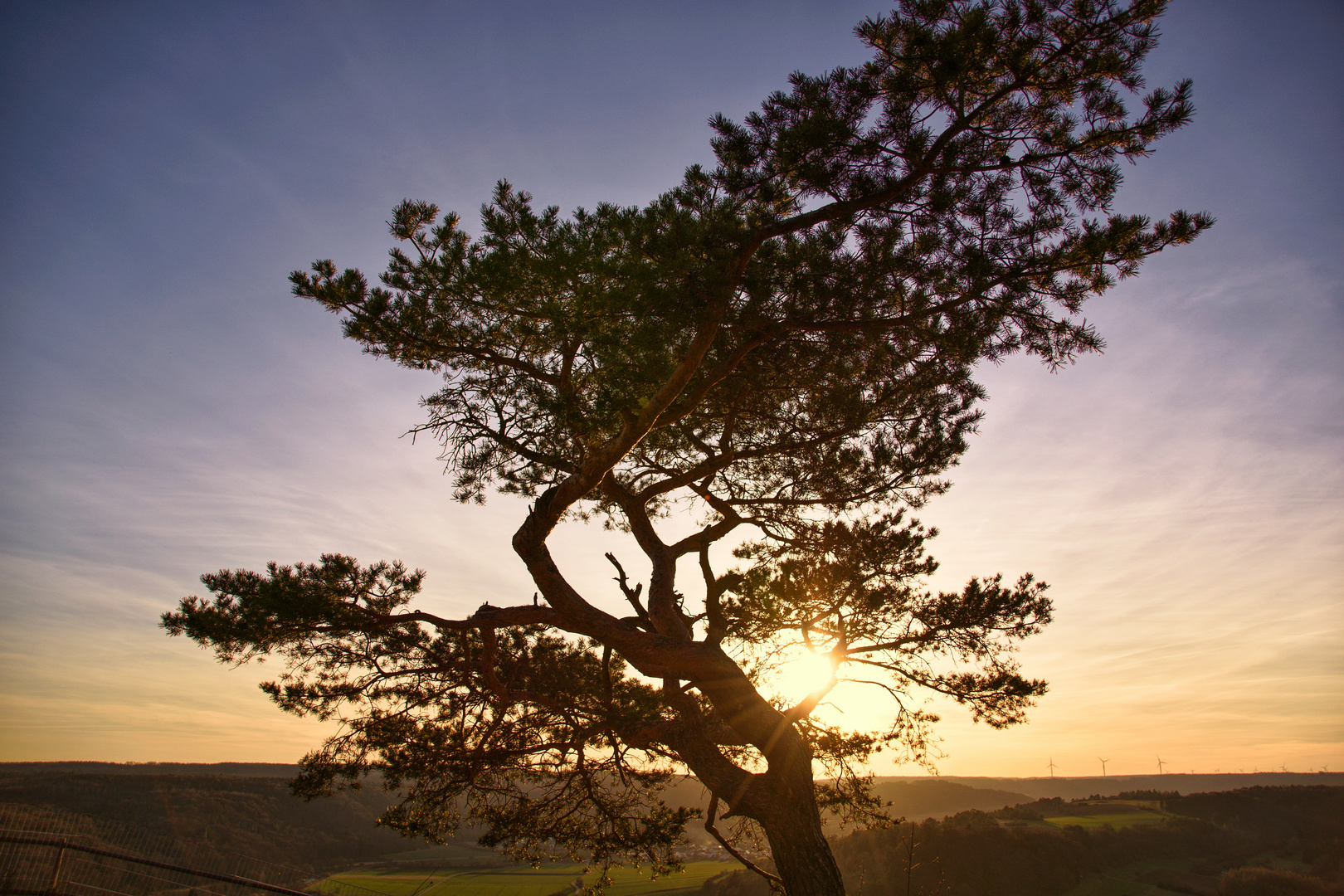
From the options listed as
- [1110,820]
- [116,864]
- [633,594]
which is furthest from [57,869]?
→ [1110,820]

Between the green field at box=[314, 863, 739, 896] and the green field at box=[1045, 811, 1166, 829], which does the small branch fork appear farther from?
the green field at box=[1045, 811, 1166, 829]

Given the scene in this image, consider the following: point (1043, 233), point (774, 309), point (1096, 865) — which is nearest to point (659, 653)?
point (774, 309)

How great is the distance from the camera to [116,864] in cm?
3078

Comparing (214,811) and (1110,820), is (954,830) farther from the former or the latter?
(214,811)

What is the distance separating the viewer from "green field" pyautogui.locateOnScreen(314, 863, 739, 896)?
135 feet

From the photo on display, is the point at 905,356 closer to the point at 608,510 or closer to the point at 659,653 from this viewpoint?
the point at 659,653

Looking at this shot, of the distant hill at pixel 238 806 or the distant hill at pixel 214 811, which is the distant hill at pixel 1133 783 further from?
the distant hill at pixel 214 811

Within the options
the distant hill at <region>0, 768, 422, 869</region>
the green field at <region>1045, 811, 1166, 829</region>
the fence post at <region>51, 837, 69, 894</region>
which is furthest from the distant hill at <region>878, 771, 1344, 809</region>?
the fence post at <region>51, 837, 69, 894</region>

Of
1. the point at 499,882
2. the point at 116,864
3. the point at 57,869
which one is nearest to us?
the point at 57,869

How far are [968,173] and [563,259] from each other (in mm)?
3218

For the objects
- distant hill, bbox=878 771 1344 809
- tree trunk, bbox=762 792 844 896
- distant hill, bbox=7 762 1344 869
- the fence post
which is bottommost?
distant hill, bbox=878 771 1344 809

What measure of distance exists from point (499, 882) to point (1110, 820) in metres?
48.1

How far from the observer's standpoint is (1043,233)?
172 inches

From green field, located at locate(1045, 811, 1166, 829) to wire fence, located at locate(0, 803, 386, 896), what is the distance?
47.2 meters
